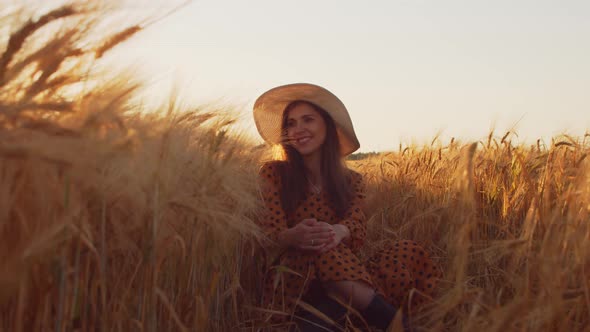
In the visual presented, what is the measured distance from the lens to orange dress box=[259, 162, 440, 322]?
7.45 ft

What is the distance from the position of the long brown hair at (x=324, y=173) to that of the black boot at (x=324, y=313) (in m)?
0.49

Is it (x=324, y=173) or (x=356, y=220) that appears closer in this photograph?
(x=356, y=220)

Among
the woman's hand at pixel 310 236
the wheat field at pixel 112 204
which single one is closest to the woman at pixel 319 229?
the woman's hand at pixel 310 236

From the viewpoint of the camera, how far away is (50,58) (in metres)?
1.12

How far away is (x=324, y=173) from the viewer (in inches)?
111

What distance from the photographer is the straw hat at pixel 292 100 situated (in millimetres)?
2857

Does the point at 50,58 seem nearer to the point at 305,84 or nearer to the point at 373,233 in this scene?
the point at 305,84

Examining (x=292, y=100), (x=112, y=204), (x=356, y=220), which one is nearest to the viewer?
(x=112, y=204)

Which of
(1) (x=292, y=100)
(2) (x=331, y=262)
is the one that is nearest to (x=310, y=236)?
(2) (x=331, y=262)

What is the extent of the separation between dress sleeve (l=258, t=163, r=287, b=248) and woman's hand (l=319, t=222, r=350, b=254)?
21 cm

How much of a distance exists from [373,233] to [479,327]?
2.12 meters

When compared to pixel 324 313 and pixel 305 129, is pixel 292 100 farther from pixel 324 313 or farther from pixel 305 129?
pixel 324 313

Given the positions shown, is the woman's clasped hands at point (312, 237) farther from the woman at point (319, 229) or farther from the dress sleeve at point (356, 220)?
the dress sleeve at point (356, 220)

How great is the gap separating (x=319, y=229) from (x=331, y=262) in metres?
0.15
